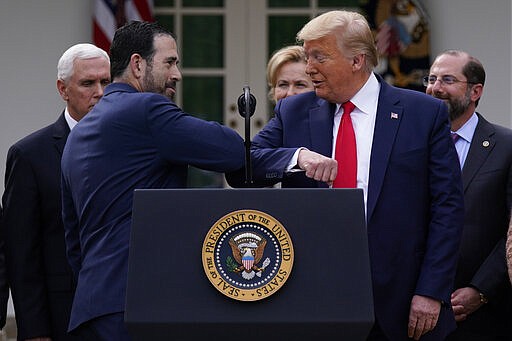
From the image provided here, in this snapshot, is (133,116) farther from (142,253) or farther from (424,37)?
(424,37)

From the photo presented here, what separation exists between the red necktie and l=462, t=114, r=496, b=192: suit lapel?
105 centimetres

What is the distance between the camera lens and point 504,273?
5.24 metres

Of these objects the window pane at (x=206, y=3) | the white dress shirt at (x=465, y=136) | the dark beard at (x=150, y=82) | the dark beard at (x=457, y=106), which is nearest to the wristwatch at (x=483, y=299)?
the white dress shirt at (x=465, y=136)

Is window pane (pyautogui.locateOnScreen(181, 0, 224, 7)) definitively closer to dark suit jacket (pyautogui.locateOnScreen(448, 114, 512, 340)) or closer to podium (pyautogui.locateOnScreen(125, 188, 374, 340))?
dark suit jacket (pyautogui.locateOnScreen(448, 114, 512, 340))

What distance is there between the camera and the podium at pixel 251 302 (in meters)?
3.54

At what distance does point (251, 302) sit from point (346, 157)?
1070 millimetres

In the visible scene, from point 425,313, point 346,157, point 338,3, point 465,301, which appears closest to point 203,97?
point 338,3

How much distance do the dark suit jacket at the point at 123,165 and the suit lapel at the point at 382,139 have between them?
57cm

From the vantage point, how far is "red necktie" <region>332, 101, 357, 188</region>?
4453 millimetres

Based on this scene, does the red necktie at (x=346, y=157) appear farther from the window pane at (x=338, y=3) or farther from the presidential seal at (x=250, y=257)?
the window pane at (x=338, y=3)

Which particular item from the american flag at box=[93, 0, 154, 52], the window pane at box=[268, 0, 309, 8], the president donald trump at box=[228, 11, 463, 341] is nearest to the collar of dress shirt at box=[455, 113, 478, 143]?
the president donald trump at box=[228, 11, 463, 341]

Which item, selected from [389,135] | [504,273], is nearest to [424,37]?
[504,273]

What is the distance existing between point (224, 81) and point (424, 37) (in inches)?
62.2

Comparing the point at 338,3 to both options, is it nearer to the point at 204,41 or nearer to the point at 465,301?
the point at 204,41
